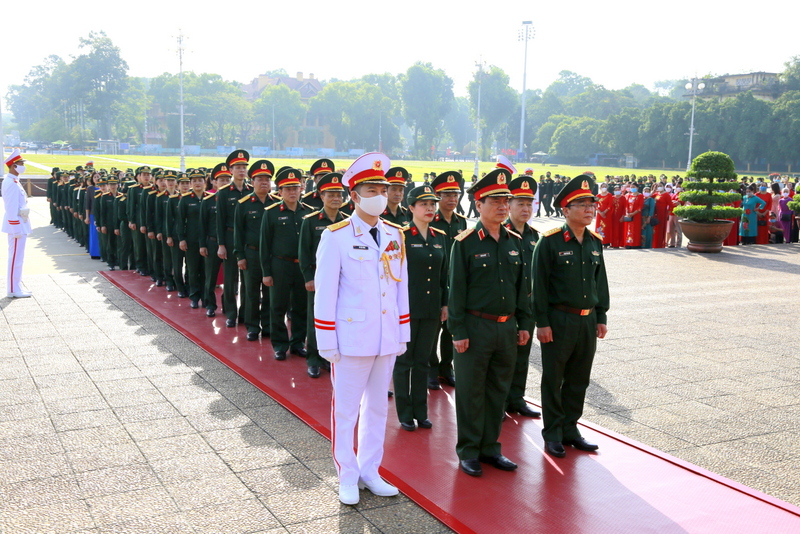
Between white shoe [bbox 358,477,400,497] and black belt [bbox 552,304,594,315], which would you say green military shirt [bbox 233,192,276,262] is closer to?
black belt [bbox 552,304,594,315]

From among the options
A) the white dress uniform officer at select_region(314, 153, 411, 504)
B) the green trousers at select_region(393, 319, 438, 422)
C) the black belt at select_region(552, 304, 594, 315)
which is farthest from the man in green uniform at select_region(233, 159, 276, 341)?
the black belt at select_region(552, 304, 594, 315)

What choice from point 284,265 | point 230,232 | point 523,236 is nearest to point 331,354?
point 523,236

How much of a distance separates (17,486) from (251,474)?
1.44 metres

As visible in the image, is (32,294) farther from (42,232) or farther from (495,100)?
(495,100)

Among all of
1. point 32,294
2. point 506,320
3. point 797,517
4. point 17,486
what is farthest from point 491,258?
point 32,294

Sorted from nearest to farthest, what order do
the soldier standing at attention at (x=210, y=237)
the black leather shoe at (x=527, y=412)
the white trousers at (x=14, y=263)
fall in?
the black leather shoe at (x=527, y=412), the soldier standing at attention at (x=210, y=237), the white trousers at (x=14, y=263)

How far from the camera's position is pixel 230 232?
9.18 meters

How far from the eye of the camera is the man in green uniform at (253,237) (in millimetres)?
8219

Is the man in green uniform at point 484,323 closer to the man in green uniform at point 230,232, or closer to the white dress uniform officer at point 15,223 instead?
the man in green uniform at point 230,232

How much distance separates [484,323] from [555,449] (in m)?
1.14

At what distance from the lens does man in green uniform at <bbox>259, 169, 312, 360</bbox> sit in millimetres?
7621

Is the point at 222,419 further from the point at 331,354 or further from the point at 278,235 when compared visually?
the point at 278,235

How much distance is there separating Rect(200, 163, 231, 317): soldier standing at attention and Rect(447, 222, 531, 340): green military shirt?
17.8ft

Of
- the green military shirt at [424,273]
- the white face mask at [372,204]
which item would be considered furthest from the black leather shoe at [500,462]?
the white face mask at [372,204]
